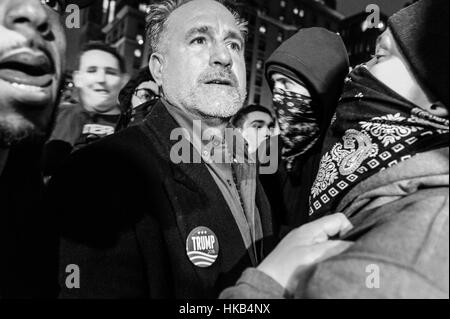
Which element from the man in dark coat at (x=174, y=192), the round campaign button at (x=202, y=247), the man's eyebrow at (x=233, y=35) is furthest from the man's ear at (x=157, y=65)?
the round campaign button at (x=202, y=247)

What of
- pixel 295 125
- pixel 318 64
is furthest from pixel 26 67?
pixel 318 64

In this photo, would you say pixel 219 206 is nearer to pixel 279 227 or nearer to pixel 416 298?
pixel 279 227

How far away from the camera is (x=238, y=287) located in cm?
123

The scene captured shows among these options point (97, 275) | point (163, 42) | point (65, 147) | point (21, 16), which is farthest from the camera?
point (65, 147)

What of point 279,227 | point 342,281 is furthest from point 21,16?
point 279,227

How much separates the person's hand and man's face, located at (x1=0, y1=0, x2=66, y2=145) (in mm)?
941

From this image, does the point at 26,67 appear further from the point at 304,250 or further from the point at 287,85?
the point at 287,85

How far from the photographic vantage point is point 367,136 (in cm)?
144

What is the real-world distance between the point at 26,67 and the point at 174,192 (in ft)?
2.67

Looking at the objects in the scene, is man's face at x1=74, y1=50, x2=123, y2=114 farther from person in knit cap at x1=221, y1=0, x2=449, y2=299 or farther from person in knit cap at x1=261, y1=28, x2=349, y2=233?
person in knit cap at x1=221, y1=0, x2=449, y2=299

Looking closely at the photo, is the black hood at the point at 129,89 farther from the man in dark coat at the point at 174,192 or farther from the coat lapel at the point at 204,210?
the coat lapel at the point at 204,210

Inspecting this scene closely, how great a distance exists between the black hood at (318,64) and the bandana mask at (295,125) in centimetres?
7

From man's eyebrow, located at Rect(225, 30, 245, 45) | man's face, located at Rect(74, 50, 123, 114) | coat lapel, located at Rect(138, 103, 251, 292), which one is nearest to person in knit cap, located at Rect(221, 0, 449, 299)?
coat lapel, located at Rect(138, 103, 251, 292)
